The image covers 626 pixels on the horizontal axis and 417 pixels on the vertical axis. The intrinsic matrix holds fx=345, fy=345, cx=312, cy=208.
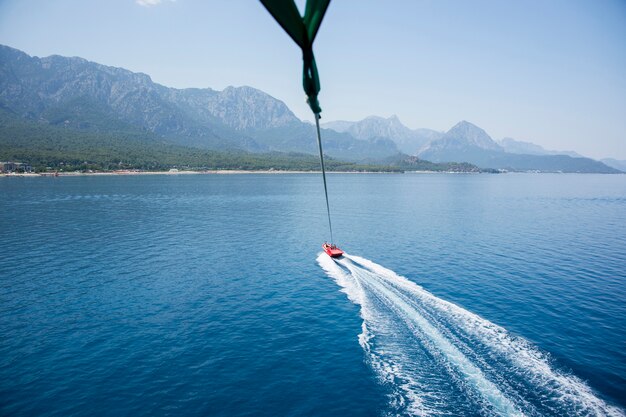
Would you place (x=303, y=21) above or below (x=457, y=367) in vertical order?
above

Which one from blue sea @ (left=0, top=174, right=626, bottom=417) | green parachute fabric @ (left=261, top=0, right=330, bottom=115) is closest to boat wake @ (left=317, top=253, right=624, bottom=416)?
blue sea @ (left=0, top=174, right=626, bottom=417)

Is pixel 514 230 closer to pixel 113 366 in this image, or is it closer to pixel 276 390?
pixel 276 390

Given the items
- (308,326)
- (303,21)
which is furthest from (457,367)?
(303,21)

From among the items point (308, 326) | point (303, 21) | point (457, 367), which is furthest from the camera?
point (308, 326)

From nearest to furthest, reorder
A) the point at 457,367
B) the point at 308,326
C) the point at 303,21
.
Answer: the point at 303,21 → the point at 457,367 → the point at 308,326

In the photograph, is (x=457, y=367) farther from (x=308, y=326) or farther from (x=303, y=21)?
(x=303, y=21)

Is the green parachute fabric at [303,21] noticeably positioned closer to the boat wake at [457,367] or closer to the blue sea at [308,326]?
the blue sea at [308,326]

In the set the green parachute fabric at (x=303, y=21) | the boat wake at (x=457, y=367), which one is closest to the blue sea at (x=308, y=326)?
the boat wake at (x=457, y=367)

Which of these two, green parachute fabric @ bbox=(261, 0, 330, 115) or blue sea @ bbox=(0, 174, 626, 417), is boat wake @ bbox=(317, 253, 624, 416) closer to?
blue sea @ bbox=(0, 174, 626, 417)
